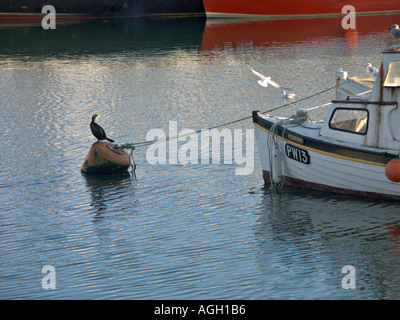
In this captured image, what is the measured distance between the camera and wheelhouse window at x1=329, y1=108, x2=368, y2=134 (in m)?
20.2

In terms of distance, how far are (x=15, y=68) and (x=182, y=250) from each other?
1270 inches

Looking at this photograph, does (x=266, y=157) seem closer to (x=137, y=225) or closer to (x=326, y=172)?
(x=326, y=172)

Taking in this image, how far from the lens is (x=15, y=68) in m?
46.3

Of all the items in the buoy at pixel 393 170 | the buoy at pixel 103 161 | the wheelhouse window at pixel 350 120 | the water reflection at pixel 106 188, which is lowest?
the water reflection at pixel 106 188

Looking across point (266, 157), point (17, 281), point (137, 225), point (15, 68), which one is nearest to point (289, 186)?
point (266, 157)

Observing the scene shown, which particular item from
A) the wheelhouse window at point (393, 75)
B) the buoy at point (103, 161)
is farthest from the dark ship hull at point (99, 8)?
the wheelhouse window at point (393, 75)

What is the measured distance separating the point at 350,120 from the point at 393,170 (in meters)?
2.43

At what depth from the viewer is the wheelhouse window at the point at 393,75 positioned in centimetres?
1986

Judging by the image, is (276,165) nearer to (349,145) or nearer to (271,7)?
(349,145)

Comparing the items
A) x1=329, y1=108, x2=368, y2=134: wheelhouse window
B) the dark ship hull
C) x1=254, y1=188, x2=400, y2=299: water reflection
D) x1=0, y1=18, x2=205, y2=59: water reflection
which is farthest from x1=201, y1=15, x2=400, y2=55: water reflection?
x1=254, y1=188, x2=400, y2=299: water reflection

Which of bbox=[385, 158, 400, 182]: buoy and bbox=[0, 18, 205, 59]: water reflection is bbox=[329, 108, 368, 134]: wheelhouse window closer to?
bbox=[385, 158, 400, 182]: buoy

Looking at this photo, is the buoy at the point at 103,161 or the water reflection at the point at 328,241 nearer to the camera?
the water reflection at the point at 328,241

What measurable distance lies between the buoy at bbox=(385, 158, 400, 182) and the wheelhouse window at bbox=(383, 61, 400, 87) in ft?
7.92

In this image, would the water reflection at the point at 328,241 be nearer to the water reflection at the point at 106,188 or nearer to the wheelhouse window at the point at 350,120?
the wheelhouse window at the point at 350,120
